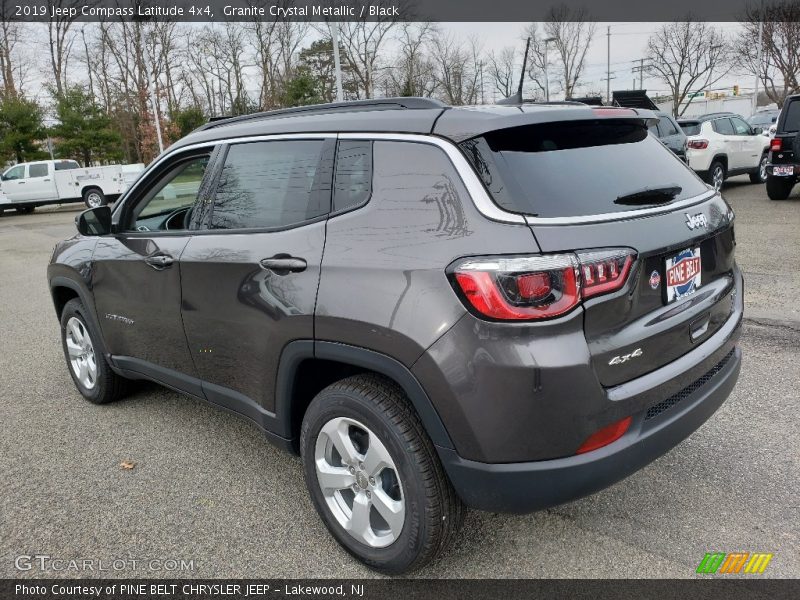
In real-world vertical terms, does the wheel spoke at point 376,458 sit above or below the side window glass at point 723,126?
below

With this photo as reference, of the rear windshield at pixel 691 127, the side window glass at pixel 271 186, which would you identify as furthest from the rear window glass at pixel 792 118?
the side window glass at pixel 271 186

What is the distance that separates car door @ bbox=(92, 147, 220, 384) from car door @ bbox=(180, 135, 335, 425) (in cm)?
16

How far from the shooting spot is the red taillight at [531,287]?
6.64 ft

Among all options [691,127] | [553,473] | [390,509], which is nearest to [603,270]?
[553,473]

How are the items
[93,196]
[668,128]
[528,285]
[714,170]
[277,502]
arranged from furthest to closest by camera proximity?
[93,196] → [714,170] → [668,128] → [277,502] → [528,285]

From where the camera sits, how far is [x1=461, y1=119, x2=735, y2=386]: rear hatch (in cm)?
212

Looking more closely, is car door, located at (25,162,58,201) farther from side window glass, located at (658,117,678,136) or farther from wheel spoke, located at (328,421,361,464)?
wheel spoke, located at (328,421,361,464)

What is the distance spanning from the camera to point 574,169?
2379 millimetres

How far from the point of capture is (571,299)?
6.69 feet

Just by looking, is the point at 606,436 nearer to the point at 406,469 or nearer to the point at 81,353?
the point at 406,469

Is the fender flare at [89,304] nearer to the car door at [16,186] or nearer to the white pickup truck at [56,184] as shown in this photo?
the white pickup truck at [56,184]

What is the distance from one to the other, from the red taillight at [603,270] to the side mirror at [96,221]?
2928mm

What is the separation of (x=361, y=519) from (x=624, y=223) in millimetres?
1490

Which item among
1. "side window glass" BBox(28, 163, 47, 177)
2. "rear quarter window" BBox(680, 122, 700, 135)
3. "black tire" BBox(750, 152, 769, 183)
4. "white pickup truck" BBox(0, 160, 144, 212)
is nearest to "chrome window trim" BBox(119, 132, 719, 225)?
"rear quarter window" BBox(680, 122, 700, 135)
